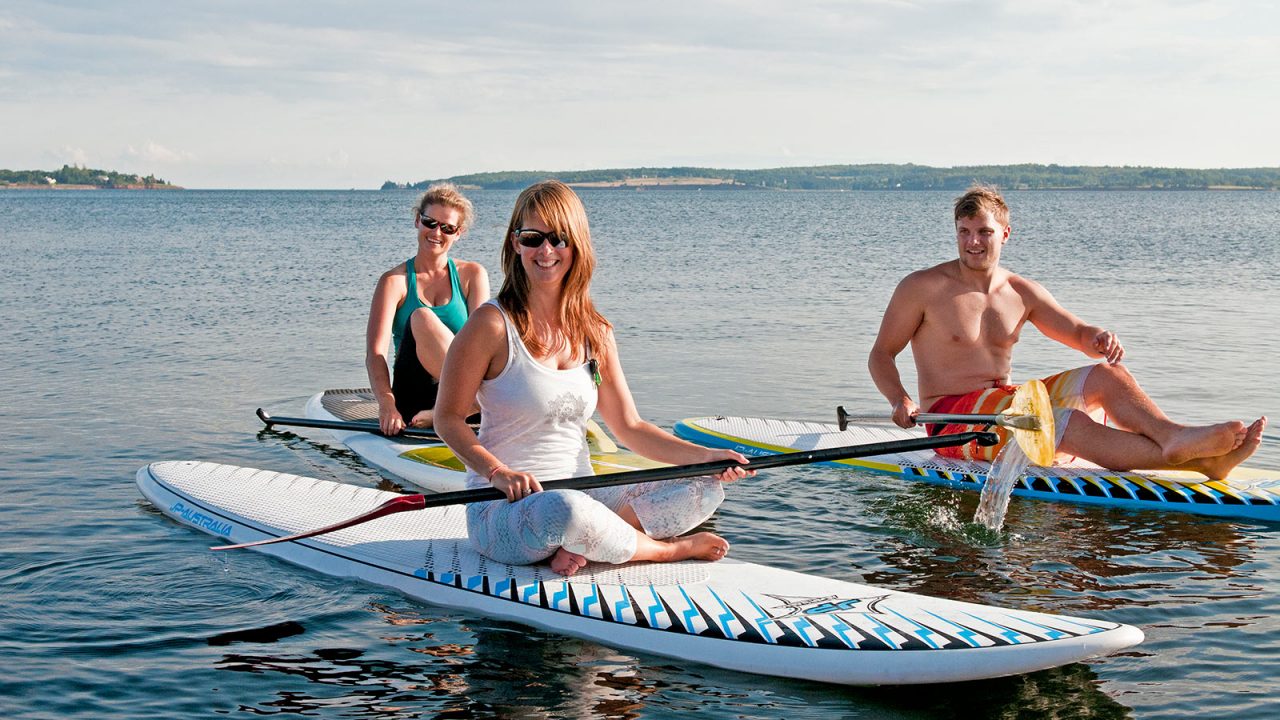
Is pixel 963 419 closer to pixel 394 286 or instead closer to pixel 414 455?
pixel 414 455

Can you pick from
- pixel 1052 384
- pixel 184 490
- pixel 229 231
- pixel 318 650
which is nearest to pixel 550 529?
pixel 318 650

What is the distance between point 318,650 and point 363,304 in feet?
49.1

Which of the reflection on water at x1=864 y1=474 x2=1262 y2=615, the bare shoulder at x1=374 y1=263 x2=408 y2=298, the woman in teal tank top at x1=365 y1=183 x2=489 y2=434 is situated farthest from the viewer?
the bare shoulder at x1=374 y1=263 x2=408 y2=298

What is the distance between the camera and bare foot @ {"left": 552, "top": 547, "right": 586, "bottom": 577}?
4996mm

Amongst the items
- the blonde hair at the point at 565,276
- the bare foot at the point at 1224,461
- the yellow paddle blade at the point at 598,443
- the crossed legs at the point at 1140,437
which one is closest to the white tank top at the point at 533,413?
the blonde hair at the point at 565,276

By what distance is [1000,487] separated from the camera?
6906mm

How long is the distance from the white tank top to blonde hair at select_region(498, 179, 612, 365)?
65mm

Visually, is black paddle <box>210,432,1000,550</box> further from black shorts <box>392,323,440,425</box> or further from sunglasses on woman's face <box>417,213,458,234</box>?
sunglasses on woman's face <box>417,213,458,234</box>

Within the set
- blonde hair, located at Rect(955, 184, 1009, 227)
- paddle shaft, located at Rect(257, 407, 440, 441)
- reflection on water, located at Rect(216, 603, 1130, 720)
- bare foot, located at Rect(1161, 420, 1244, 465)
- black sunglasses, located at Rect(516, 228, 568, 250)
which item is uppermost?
blonde hair, located at Rect(955, 184, 1009, 227)

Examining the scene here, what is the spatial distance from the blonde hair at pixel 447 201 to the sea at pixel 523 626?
182cm

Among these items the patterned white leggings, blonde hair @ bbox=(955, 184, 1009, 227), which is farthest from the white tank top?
blonde hair @ bbox=(955, 184, 1009, 227)

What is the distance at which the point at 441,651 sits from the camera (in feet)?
16.1

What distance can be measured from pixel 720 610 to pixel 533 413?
107 cm

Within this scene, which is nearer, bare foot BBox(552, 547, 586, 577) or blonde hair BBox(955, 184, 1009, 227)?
bare foot BBox(552, 547, 586, 577)
